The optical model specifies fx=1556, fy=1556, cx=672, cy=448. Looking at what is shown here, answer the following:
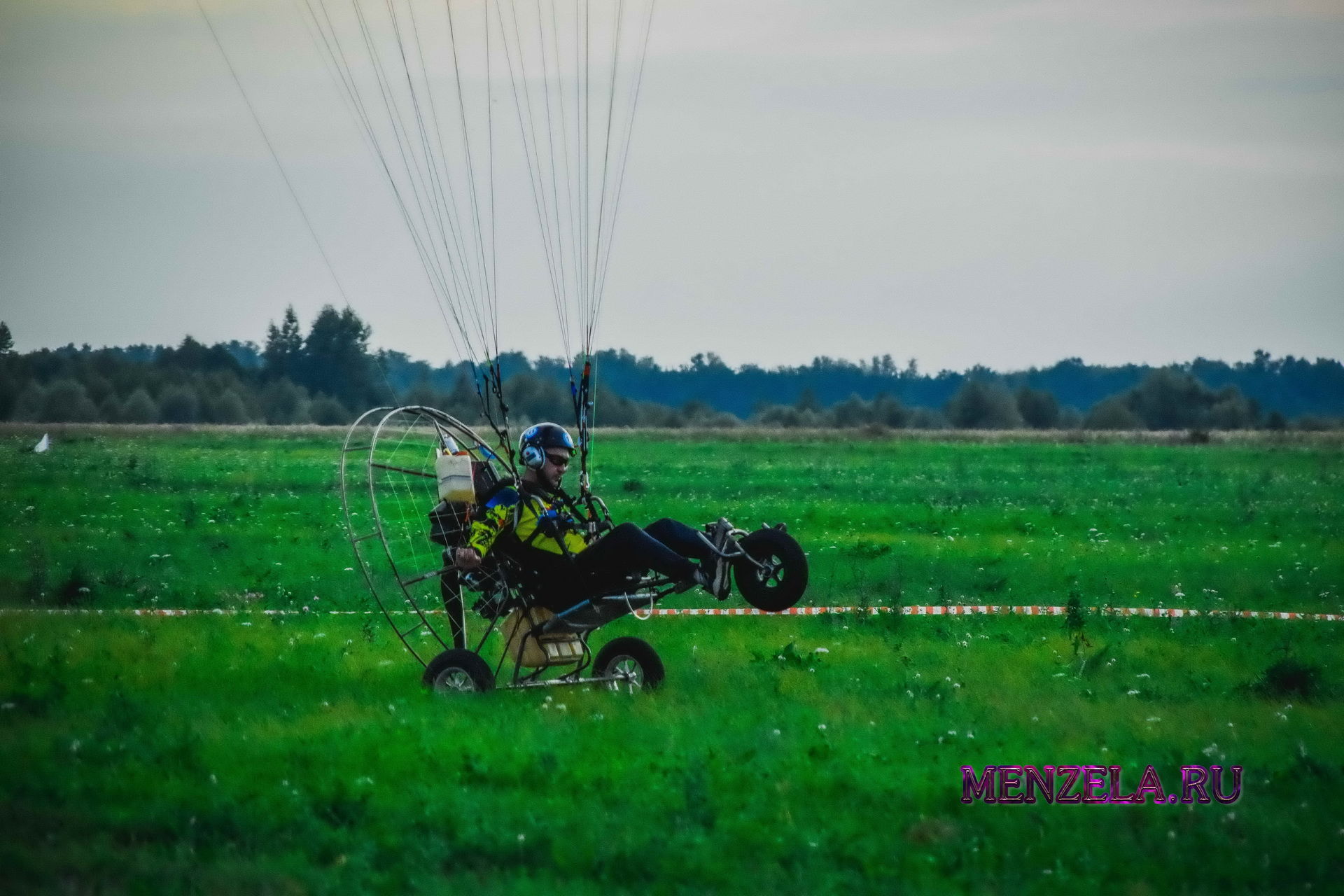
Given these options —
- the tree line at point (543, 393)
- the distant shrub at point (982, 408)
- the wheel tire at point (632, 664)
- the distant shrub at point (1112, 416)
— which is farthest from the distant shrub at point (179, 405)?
the wheel tire at point (632, 664)

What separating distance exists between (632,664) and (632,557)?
134 centimetres

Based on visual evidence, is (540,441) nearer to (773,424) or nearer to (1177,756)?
(1177,756)

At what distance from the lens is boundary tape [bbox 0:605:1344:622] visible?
17.2 meters

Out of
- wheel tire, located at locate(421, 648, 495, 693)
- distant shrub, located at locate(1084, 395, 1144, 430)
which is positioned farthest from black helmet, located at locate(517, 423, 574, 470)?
distant shrub, located at locate(1084, 395, 1144, 430)

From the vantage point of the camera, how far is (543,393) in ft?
287

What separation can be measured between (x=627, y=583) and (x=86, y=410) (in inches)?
2565

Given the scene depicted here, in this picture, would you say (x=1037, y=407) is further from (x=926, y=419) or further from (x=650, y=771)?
(x=650, y=771)

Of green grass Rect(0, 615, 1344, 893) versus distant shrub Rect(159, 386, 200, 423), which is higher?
distant shrub Rect(159, 386, 200, 423)

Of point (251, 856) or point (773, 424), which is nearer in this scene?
point (251, 856)

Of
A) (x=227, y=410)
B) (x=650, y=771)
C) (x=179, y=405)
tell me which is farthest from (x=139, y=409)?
(x=650, y=771)

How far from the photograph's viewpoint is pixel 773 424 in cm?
9631

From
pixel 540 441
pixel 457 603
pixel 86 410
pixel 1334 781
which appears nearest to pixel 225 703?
pixel 457 603

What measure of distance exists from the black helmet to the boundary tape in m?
5.07

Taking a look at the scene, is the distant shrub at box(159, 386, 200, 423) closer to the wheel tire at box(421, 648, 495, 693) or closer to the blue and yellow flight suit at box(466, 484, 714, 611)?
the wheel tire at box(421, 648, 495, 693)
